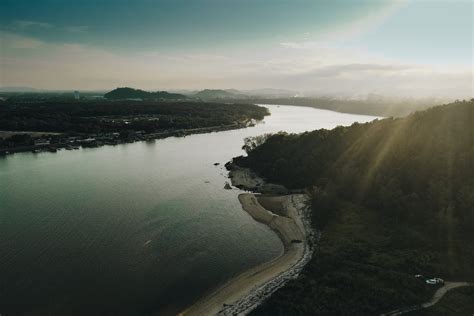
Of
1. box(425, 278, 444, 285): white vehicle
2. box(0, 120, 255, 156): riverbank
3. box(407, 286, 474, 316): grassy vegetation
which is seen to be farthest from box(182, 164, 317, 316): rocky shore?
box(0, 120, 255, 156): riverbank

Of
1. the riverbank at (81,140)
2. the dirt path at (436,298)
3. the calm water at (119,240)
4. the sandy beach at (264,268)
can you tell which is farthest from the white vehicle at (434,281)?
the riverbank at (81,140)

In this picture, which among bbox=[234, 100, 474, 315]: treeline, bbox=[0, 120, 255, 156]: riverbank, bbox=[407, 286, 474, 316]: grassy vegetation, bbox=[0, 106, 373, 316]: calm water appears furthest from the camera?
bbox=[0, 120, 255, 156]: riverbank

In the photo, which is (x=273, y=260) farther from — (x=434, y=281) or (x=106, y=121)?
(x=106, y=121)

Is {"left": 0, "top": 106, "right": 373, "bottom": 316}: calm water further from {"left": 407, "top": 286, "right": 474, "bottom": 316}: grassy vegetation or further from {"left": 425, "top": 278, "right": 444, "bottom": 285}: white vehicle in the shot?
{"left": 407, "top": 286, "right": 474, "bottom": 316}: grassy vegetation

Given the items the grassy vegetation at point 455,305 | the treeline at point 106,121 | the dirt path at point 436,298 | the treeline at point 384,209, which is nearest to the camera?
the grassy vegetation at point 455,305

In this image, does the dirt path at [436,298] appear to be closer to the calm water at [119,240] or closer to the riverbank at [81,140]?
the calm water at [119,240]

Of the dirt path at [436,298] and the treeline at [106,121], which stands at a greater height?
the treeline at [106,121]
